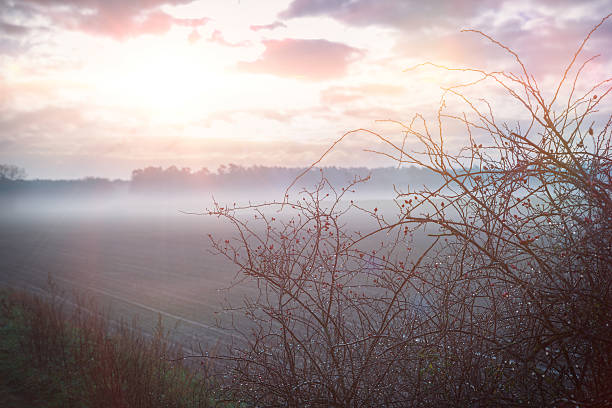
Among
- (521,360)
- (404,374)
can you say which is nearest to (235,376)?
(404,374)

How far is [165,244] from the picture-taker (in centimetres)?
5650

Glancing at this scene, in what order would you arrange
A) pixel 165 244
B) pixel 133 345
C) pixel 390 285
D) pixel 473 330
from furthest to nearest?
pixel 165 244
pixel 133 345
pixel 390 285
pixel 473 330

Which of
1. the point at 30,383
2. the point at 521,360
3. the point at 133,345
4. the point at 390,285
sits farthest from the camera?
the point at 30,383

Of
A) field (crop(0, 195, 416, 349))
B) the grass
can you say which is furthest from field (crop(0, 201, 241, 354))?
the grass

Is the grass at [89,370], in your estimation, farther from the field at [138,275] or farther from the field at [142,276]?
the field at [138,275]

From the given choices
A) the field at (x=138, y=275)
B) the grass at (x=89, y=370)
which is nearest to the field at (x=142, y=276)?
the field at (x=138, y=275)

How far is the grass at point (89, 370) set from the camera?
688 cm

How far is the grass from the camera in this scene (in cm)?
688

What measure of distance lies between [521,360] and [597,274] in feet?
2.20

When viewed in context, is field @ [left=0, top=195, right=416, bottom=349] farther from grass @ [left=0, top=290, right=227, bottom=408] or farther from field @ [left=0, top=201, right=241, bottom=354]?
grass @ [left=0, top=290, right=227, bottom=408]

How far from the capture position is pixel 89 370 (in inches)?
326

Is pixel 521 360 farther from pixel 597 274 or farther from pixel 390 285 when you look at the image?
pixel 390 285

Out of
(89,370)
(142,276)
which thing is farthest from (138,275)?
(89,370)

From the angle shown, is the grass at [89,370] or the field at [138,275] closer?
the grass at [89,370]
